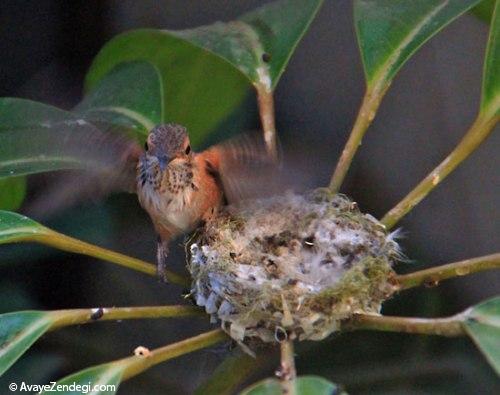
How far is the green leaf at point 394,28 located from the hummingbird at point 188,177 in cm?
30

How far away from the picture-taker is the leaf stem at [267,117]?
177 cm

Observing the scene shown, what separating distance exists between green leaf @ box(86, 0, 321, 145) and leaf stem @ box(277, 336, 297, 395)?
602mm

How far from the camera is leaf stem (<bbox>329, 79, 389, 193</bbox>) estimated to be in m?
1.77

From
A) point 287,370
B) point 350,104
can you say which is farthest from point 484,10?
point 287,370

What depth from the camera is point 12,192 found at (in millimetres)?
2016

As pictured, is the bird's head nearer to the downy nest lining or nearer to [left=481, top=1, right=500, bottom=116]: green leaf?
the downy nest lining

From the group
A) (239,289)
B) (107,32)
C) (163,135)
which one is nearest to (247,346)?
(239,289)

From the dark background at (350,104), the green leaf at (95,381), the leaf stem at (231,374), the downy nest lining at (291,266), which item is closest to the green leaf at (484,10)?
the dark background at (350,104)

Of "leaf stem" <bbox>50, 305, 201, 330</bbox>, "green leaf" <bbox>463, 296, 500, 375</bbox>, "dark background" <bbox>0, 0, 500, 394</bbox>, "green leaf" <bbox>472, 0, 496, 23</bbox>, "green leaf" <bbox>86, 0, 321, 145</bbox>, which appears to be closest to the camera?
"green leaf" <bbox>463, 296, 500, 375</bbox>

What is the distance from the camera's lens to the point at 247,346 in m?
1.65

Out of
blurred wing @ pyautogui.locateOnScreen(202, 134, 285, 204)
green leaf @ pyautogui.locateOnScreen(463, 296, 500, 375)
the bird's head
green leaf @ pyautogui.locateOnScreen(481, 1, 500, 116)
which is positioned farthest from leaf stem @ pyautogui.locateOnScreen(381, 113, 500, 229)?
the bird's head

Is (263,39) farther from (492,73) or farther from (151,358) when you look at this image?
(151,358)

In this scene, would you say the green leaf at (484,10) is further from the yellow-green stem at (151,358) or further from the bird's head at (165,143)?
the yellow-green stem at (151,358)

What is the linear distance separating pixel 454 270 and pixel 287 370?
0.34 m
